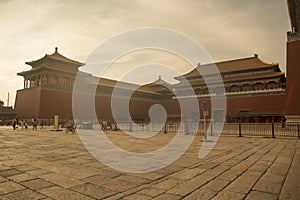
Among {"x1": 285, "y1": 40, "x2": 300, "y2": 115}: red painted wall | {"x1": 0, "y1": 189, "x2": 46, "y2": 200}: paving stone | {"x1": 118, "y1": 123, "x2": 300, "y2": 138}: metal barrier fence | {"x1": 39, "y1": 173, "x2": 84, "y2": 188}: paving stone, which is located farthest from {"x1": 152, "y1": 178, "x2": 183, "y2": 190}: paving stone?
{"x1": 285, "y1": 40, "x2": 300, "y2": 115}: red painted wall

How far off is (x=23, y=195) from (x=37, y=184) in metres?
0.49

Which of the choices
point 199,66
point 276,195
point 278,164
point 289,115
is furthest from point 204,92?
point 276,195

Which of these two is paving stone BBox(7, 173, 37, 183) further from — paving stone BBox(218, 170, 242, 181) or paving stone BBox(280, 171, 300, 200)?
paving stone BBox(280, 171, 300, 200)

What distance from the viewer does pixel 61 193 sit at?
297cm

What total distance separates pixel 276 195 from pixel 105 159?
3.67 meters

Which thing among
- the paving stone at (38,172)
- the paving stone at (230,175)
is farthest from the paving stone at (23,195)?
the paving stone at (230,175)

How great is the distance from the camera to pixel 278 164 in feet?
16.1

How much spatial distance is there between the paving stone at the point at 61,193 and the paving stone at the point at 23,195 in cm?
9

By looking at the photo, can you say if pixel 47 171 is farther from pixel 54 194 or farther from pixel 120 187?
pixel 120 187

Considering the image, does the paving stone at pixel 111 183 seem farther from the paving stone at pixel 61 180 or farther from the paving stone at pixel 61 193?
the paving stone at pixel 61 193

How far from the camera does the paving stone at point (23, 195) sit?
277 cm

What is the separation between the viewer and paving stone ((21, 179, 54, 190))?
10.5ft

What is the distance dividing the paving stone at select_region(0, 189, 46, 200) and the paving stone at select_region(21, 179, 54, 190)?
0.18 metres

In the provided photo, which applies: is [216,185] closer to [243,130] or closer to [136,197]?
[136,197]
